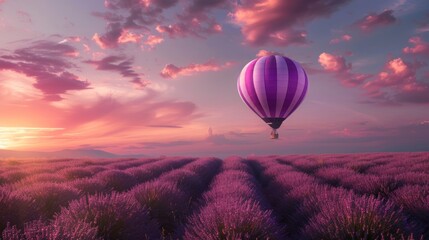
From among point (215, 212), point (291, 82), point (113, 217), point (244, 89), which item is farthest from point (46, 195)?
point (291, 82)

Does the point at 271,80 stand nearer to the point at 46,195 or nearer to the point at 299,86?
the point at 299,86

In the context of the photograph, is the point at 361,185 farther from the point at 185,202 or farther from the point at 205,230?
the point at 205,230

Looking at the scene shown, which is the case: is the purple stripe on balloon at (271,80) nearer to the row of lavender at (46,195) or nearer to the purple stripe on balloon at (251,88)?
the purple stripe on balloon at (251,88)

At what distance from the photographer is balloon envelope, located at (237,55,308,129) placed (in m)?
14.9

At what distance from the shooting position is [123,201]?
496 cm

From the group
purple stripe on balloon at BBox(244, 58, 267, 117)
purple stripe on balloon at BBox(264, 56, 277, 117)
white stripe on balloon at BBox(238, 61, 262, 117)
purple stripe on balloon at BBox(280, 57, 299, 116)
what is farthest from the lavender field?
white stripe on balloon at BBox(238, 61, 262, 117)

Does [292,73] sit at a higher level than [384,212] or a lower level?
higher

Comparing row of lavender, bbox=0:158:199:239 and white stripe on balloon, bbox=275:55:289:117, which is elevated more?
white stripe on balloon, bbox=275:55:289:117

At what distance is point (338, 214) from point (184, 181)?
5880 mm

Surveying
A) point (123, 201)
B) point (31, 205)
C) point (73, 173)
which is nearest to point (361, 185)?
point (123, 201)

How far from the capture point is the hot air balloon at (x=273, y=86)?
48.8ft

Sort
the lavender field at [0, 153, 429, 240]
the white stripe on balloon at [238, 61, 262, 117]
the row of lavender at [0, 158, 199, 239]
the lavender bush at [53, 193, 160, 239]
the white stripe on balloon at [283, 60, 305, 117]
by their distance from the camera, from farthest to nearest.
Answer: the white stripe on balloon at [238, 61, 262, 117], the white stripe on balloon at [283, 60, 305, 117], the row of lavender at [0, 158, 199, 239], the lavender bush at [53, 193, 160, 239], the lavender field at [0, 153, 429, 240]

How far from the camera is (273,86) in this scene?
14.8 meters

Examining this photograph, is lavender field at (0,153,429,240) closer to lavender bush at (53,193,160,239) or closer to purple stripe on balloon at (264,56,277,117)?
lavender bush at (53,193,160,239)
